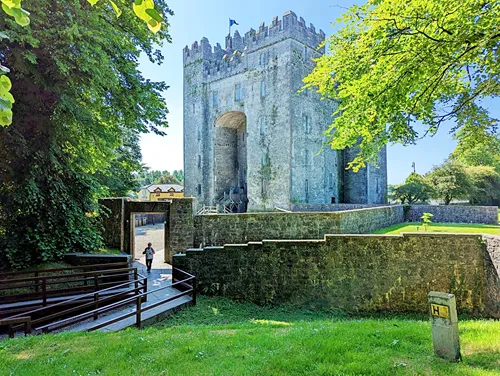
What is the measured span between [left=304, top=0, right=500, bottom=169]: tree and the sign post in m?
4.50

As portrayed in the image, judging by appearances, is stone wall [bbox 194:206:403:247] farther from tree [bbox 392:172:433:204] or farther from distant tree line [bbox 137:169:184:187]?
distant tree line [bbox 137:169:184:187]

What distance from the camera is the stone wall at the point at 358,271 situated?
28.2 feet

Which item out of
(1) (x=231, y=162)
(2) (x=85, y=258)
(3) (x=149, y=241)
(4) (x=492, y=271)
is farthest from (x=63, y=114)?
(1) (x=231, y=162)

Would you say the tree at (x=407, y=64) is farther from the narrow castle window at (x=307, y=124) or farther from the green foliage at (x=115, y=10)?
the narrow castle window at (x=307, y=124)

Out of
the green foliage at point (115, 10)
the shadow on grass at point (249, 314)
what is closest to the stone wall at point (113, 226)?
the shadow on grass at point (249, 314)

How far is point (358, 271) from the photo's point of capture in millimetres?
9469

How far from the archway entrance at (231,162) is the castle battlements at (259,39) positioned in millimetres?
6425

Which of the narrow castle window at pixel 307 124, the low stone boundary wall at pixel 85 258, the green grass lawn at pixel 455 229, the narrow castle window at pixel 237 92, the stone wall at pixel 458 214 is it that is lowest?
the low stone boundary wall at pixel 85 258

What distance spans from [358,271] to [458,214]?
12.1m

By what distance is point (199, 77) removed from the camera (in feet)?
110

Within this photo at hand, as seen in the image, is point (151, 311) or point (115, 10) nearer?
point (115, 10)

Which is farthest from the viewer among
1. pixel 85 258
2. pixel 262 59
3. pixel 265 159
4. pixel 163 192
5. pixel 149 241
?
pixel 163 192

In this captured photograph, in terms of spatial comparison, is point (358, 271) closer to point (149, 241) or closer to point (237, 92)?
point (149, 241)

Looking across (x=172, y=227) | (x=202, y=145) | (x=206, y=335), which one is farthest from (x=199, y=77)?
(x=206, y=335)
